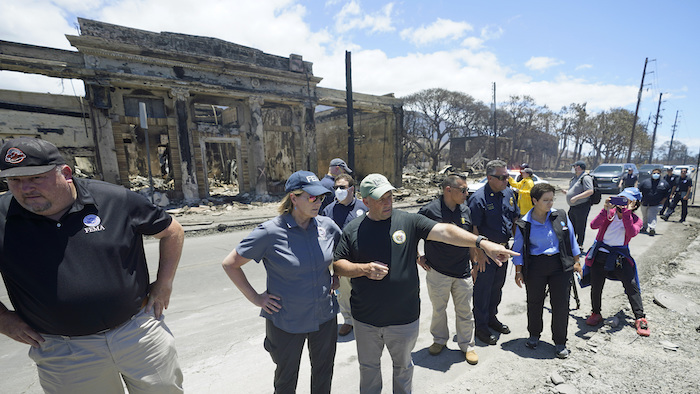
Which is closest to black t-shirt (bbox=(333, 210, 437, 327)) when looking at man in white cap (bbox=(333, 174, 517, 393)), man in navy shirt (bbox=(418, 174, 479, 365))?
man in white cap (bbox=(333, 174, 517, 393))

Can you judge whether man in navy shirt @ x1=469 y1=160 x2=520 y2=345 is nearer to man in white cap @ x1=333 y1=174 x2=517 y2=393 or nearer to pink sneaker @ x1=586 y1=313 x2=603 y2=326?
pink sneaker @ x1=586 y1=313 x2=603 y2=326

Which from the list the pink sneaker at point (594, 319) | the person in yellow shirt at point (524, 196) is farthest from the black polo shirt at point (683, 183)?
the pink sneaker at point (594, 319)

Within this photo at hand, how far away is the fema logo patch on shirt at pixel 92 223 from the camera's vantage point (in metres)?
1.70

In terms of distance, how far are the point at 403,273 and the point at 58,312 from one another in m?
2.03

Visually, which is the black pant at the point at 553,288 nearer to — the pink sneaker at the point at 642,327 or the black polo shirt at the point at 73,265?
the pink sneaker at the point at 642,327

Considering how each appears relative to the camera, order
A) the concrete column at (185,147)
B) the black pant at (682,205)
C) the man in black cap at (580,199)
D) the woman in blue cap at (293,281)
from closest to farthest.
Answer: the woman in blue cap at (293,281) → the man in black cap at (580,199) → the black pant at (682,205) → the concrete column at (185,147)

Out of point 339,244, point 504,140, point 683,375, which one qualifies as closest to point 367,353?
point 339,244

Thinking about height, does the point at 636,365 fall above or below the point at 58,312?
below

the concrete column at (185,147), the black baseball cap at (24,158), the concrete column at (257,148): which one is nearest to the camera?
the black baseball cap at (24,158)

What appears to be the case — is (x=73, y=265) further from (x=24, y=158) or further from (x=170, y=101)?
(x=170, y=101)

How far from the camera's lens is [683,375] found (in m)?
2.73

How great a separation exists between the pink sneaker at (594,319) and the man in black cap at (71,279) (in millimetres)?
4442

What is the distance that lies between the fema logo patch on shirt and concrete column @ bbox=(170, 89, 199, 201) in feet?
44.1

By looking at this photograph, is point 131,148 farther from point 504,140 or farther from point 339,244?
point 504,140
